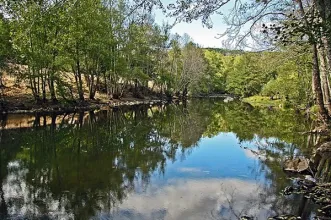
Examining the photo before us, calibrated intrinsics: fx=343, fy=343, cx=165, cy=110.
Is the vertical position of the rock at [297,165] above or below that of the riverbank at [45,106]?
below

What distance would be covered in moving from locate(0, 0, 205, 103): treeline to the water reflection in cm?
481

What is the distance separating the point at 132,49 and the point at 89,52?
39.9 ft

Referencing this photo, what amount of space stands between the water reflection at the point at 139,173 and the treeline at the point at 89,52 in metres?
4.81

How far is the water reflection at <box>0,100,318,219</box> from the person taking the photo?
8.72 m

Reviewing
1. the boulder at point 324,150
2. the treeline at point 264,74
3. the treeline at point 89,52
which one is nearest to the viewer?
the boulder at point 324,150

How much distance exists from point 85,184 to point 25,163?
12.9 ft

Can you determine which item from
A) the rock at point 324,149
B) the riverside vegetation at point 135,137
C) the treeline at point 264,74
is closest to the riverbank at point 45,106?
the riverside vegetation at point 135,137

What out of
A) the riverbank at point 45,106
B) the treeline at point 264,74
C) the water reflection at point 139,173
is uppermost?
the treeline at point 264,74

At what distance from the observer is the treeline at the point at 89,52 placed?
95.2 feet

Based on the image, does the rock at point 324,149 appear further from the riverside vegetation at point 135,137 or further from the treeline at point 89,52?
the treeline at point 89,52

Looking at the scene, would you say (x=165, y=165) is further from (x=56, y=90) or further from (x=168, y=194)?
(x=56, y=90)

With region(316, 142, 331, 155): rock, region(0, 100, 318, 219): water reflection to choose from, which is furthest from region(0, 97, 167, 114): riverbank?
region(316, 142, 331, 155): rock

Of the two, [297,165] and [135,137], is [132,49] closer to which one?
[135,137]

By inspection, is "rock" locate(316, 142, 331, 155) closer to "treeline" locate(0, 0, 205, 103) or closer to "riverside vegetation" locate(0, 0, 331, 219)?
"riverside vegetation" locate(0, 0, 331, 219)
